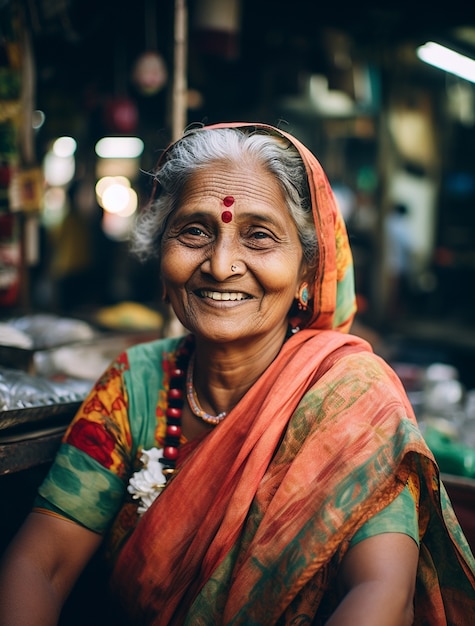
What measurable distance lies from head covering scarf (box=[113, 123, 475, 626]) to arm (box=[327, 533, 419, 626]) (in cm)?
6

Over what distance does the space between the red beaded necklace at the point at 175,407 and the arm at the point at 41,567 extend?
327mm

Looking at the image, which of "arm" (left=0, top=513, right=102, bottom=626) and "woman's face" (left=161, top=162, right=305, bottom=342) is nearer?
"arm" (left=0, top=513, right=102, bottom=626)

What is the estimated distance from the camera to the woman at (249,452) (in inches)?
61.1

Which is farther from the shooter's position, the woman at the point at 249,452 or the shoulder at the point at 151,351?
the shoulder at the point at 151,351

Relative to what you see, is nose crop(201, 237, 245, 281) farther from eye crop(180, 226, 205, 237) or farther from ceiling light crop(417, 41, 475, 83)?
ceiling light crop(417, 41, 475, 83)

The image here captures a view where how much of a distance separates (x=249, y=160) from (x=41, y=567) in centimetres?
137

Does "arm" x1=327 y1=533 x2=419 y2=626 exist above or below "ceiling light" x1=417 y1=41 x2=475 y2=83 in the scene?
below

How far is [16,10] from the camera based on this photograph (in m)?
3.76

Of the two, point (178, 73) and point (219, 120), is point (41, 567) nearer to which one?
point (178, 73)

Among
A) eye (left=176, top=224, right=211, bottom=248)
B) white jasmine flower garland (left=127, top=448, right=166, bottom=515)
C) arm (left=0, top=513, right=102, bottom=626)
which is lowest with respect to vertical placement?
arm (left=0, top=513, right=102, bottom=626)

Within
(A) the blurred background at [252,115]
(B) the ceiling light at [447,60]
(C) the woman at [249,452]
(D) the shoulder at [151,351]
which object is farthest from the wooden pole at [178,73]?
(B) the ceiling light at [447,60]

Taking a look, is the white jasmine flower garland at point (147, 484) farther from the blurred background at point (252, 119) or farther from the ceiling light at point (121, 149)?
the ceiling light at point (121, 149)

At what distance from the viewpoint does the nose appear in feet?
6.20

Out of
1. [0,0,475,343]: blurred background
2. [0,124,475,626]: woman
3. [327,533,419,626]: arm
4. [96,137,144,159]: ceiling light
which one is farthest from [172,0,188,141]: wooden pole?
[96,137,144,159]: ceiling light
